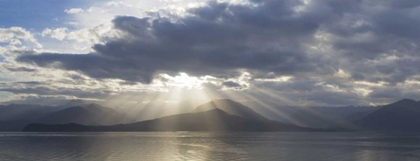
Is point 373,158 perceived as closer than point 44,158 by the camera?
No

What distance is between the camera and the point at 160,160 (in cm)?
7775

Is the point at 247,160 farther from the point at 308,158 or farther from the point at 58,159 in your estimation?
the point at 58,159

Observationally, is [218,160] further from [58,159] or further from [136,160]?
[58,159]

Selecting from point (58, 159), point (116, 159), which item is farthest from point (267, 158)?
point (58, 159)

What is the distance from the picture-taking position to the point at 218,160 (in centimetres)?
7619

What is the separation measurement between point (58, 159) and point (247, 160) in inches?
1283

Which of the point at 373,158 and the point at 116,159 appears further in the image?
the point at 373,158

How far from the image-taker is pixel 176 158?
8125 centimetres

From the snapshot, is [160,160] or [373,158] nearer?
[160,160]

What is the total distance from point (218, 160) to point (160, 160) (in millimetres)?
10139

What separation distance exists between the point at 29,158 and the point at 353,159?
58.1 meters

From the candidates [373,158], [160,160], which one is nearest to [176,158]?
[160,160]

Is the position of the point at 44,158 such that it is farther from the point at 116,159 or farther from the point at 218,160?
the point at 218,160

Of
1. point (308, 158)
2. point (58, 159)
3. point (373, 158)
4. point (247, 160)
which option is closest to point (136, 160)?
point (58, 159)
